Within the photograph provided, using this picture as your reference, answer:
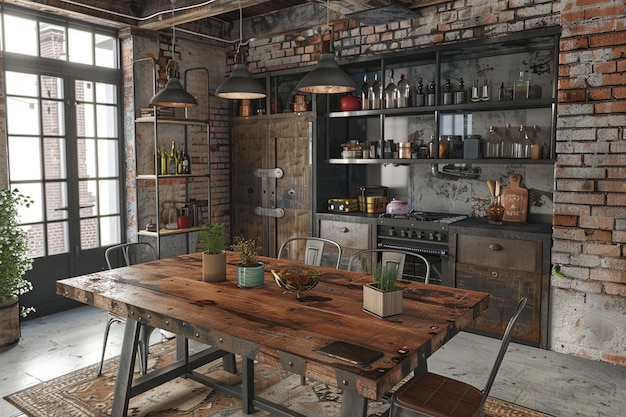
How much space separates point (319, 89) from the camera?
10.1 ft

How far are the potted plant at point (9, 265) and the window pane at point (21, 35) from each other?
4.50 ft

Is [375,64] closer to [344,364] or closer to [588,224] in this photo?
[588,224]

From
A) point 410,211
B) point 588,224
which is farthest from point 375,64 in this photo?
point 588,224

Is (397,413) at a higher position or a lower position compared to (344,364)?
lower

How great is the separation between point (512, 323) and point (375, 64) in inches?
139

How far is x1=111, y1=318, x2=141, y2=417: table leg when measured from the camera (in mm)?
2836

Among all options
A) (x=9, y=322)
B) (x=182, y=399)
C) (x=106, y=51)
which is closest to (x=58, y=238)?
(x=9, y=322)

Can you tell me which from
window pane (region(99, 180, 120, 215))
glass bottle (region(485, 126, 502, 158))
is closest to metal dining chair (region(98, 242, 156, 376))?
window pane (region(99, 180, 120, 215))

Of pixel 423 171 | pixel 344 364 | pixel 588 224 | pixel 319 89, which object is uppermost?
pixel 319 89

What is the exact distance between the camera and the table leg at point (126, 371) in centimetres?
284

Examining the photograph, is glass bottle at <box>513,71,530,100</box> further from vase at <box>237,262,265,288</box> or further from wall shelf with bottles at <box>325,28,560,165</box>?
vase at <box>237,262,265,288</box>

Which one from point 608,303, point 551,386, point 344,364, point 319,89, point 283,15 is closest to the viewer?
point 344,364

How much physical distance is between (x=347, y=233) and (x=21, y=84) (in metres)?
3.26

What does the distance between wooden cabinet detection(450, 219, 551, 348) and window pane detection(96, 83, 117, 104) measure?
3659 millimetres
